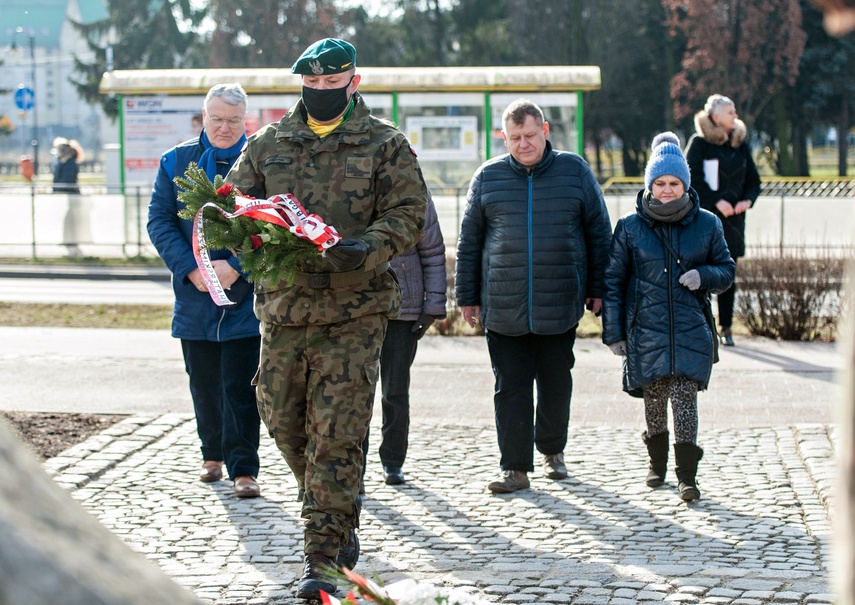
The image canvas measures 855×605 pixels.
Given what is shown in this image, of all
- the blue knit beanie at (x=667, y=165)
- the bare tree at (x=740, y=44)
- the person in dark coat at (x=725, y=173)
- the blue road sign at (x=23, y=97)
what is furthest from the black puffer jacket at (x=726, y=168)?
the bare tree at (x=740, y=44)

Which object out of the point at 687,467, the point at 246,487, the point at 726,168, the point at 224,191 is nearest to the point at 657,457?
the point at 687,467

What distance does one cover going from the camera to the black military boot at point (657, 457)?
6.62 meters

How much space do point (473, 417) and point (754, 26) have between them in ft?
138

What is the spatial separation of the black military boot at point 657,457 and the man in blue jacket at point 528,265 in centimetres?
50

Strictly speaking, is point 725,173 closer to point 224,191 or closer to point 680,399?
point 680,399

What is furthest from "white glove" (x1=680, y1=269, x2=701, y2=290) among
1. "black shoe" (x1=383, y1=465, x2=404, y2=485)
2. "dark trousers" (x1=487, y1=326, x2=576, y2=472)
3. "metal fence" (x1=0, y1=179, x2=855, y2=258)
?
"metal fence" (x1=0, y1=179, x2=855, y2=258)

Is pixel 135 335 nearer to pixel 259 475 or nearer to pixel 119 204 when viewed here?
pixel 259 475

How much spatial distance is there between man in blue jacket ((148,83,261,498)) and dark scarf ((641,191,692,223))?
2026 millimetres

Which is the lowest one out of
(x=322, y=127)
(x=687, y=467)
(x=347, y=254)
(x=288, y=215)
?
(x=687, y=467)

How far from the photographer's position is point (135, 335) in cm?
1219

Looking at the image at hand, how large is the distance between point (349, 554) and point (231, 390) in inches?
66.0

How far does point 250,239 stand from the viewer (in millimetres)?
4812

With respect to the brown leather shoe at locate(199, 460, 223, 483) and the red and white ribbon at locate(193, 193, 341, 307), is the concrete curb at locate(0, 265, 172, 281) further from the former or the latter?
the red and white ribbon at locate(193, 193, 341, 307)

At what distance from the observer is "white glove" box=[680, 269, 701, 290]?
6336mm
